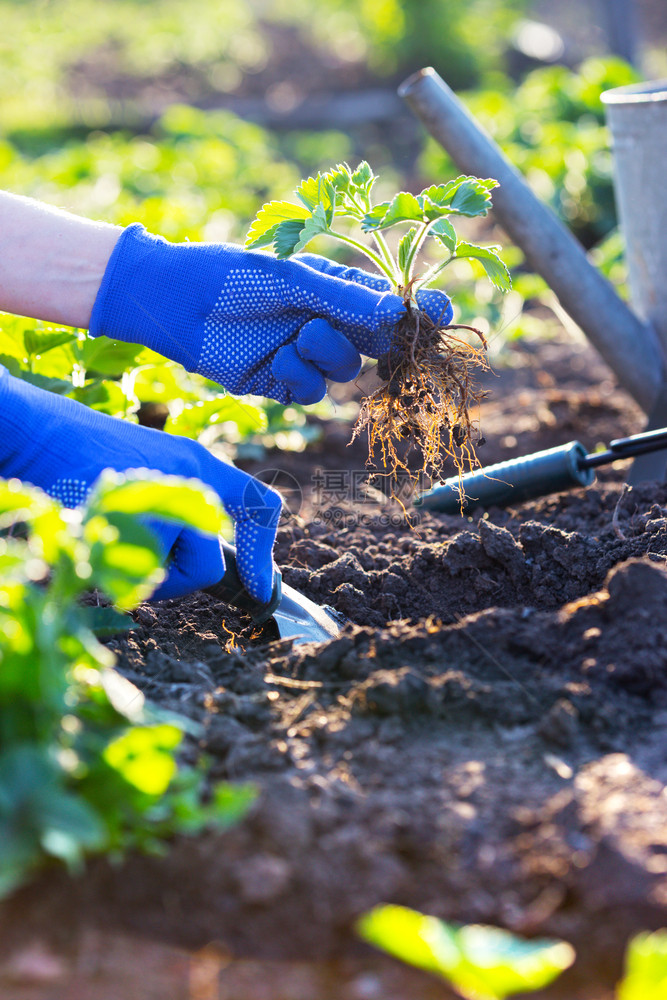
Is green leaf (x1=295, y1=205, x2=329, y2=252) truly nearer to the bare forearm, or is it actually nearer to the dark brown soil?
the bare forearm

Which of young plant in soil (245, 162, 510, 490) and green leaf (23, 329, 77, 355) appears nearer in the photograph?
young plant in soil (245, 162, 510, 490)

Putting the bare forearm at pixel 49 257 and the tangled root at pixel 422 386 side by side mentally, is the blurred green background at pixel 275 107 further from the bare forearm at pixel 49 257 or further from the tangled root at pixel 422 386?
the tangled root at pixel 422 386

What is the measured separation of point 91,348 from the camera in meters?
2.14

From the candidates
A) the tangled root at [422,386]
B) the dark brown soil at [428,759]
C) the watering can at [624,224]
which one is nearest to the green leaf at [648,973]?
the dark brown soil at [428,759]

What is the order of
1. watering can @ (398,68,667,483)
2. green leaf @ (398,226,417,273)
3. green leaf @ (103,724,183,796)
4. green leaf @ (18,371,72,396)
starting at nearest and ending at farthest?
green leaf @ (103,724,183,796) → green leaf @ (398,226,417,273) → green leaf @ (18,371,72,396) → watering can @ (398,68,667,483)

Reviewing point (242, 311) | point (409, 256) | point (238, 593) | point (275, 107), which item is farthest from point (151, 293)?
point (275, 107)

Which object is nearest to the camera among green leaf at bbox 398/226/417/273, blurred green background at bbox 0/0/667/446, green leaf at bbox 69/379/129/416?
green leaf at bbox 398/226/417/273

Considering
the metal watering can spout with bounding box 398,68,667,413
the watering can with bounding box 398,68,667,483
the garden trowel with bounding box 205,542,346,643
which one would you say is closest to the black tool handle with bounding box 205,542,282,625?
the garden trowel with bounding box 205,542,346,643

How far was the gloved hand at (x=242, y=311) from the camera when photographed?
1.83 m

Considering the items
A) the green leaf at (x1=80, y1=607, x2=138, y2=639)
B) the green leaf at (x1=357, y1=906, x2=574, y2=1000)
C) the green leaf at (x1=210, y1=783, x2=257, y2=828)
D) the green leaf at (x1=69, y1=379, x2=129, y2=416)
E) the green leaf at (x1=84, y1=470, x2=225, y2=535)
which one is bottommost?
the green leaf at (x1=357, y1=906, x2=574, y2=1000)

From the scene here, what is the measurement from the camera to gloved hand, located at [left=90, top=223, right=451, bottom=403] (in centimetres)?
183

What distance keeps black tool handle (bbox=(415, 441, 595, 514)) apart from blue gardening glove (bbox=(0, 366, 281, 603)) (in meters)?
0.56

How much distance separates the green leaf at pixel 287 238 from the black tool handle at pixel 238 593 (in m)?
0.59

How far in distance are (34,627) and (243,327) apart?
1.03 m
